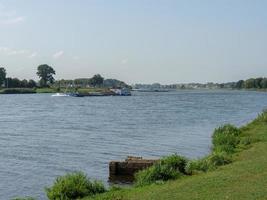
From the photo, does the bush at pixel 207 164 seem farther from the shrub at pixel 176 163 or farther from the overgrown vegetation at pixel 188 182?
the shrub at pixel 176 163

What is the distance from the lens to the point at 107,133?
52500mm

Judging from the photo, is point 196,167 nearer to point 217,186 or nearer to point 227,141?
point 217,186

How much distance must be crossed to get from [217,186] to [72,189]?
5176 mm

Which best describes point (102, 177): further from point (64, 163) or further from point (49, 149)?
point (49, 149)

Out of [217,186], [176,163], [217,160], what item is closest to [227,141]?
[217,160]

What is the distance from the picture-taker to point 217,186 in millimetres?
17969

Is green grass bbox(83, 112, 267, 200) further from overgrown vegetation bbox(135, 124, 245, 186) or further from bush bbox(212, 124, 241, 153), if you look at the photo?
bush bbox(212, 124, 241, 153)

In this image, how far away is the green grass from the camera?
655 inches

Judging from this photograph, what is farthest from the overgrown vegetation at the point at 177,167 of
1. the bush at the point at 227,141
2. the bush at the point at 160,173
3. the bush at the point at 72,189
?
the bush at the point at 72,189

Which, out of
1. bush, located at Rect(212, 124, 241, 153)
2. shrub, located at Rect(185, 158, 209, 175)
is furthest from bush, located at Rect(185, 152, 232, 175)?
bush, located at Rect(212, 124, 241, 153)

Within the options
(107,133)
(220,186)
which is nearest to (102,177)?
(220,186)

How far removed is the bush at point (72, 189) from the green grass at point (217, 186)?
2.22 feet

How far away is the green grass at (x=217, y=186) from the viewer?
1664cm

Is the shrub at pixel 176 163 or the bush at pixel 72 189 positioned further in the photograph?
the shrub at pixel 176 163
